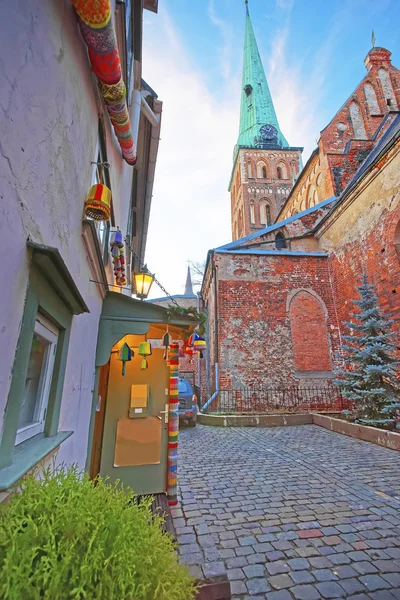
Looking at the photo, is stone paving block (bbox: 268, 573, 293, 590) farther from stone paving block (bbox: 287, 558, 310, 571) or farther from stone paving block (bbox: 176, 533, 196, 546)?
stone paving block (bbox: 176, 533, 196, 546)

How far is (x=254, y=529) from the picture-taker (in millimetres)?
3133

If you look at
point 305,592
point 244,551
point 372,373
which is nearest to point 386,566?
point 305,592

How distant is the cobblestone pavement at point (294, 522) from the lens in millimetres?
2344

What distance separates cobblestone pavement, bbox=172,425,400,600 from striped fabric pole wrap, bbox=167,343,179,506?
23 cm

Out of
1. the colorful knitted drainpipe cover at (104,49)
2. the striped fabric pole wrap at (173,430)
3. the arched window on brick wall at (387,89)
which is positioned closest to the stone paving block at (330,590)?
the striped fabric pole wrap at (173,430)

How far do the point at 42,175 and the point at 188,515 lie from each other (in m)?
3.96

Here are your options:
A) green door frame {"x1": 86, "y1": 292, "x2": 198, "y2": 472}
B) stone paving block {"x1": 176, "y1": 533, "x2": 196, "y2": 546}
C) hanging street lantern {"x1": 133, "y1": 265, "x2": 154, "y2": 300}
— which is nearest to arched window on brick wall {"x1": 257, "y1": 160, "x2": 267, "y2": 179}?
hanging street lantern {"x1": 133, "y1": 265, "x2": 154, "y2": 300}

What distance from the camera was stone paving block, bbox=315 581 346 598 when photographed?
2182 millimetres

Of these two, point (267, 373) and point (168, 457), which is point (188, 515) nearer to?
point (168, 457)

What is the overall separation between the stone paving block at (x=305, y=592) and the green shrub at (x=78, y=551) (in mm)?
1557

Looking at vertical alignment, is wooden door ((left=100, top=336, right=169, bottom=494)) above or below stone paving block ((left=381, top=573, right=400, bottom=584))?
above

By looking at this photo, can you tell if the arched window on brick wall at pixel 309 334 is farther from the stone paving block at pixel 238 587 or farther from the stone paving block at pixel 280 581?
the stone paving block at pixel 238 587

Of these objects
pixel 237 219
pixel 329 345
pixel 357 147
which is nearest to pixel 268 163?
pixel 237 219

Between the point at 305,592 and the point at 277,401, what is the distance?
31.3 feet
